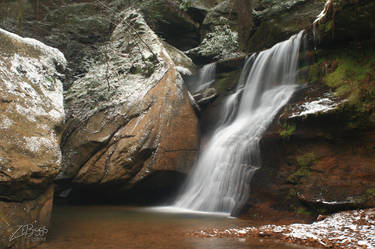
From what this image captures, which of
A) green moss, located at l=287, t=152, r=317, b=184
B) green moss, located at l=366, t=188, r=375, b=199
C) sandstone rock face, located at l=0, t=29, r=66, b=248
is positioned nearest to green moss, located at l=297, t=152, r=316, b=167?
green moss, located at l=287, t=152, r=317, b=184

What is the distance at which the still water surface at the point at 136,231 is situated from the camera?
3656 millimetres

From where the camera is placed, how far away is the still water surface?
3656 millimetres

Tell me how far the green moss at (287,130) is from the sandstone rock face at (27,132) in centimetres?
401

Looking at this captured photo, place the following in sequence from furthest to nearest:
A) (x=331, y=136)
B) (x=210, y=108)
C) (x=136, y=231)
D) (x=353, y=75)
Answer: (x=210, y=108), (x=353, y=75), (x=331, y=136), (x=136, y=231)

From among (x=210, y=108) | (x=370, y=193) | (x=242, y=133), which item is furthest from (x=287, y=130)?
(x=210, y=108)

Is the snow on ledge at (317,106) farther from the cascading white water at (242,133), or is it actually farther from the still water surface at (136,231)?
the still water surface at (136,231)

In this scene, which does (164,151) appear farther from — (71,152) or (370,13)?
(370,13)

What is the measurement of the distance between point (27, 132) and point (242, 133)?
4783 millimetres

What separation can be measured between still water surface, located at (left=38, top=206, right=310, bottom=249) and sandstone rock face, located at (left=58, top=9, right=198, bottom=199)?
151cm

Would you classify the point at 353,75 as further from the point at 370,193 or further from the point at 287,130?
the point at 370,193

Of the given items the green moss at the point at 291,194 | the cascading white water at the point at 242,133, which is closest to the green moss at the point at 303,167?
the green moss at the point at 291,194

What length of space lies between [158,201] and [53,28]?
742cm

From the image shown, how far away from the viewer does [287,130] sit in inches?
231

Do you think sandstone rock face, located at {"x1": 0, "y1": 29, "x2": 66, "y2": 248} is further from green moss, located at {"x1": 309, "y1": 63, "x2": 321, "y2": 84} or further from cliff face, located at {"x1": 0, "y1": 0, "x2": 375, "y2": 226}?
green moss, located at {"x1": 309, "y1": 63, "x2": 321, "y2": 84}
